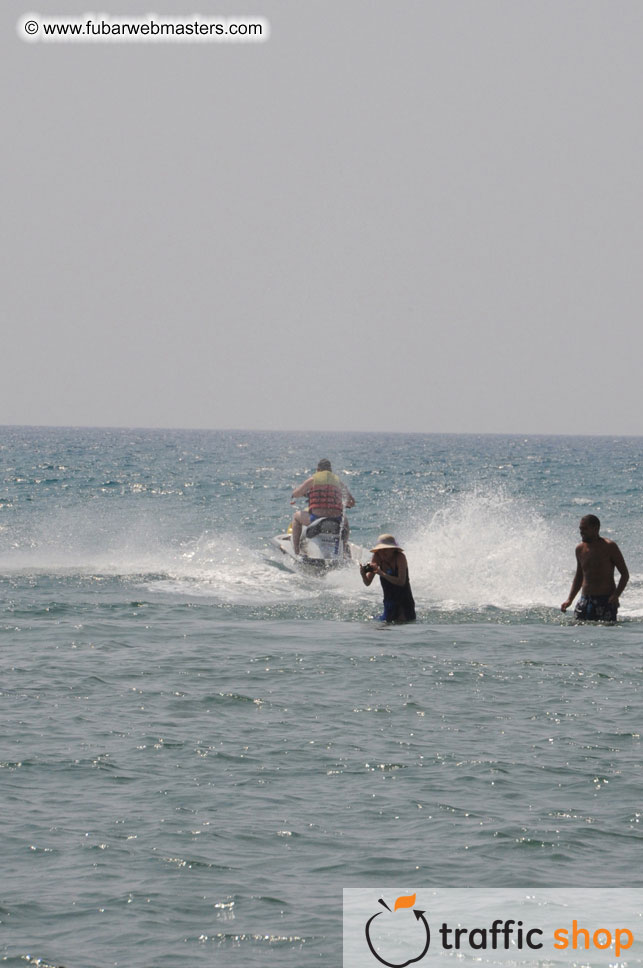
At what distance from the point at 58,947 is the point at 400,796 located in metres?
2.69

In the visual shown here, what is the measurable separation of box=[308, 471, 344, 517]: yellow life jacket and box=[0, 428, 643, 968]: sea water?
1307 mm

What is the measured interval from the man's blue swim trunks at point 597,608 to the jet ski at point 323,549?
596cm

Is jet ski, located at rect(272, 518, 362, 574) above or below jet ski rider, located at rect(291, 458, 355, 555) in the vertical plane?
below

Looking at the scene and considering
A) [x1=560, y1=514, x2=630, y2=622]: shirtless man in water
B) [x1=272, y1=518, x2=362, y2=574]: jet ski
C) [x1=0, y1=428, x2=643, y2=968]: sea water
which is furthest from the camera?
[x1=272, y1=518, x2=362, y2=574]: jet ski

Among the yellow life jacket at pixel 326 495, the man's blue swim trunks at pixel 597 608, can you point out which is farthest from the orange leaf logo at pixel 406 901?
the yellow life jacket at pixel 326 495

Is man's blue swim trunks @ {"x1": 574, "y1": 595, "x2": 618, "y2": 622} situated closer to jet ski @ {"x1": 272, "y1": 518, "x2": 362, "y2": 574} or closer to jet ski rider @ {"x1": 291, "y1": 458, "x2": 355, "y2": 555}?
jet ski @ {"x1": 272, "y1": 518, "x2": 362, "y2": 574}

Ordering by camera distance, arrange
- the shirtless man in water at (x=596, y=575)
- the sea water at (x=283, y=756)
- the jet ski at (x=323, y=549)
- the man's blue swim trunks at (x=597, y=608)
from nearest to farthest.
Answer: the sea water at (x=283, y=756) < the shirtless man in water at (x=596, y=575) < the man's blue swim trunks at (x=597, y=608) < the jet ski at (x=323, y=549)

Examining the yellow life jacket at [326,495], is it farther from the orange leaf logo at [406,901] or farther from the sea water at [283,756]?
the orange leaf logo at [406,901]

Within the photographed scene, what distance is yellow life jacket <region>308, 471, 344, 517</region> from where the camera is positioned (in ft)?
65.9

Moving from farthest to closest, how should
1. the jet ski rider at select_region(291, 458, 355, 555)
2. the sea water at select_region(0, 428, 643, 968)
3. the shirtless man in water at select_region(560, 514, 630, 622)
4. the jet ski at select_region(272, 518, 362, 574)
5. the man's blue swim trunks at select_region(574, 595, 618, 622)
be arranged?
the jet ski rider at select_region(291, 458, 355, 555) → the jet ski at select_region(272, 518, 362, 574) → the man's blue swim trunks at select_region(574, 595, 618, 622) → the shirtless man in water at select_region(560, 514, 630, 622) → the sea water at select_region(0, 428, 643, 968)

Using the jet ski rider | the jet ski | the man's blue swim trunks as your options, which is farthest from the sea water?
the jet ski rider

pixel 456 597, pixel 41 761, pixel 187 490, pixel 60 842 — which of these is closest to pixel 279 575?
pixel 456 597

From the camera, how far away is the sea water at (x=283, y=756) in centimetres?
602

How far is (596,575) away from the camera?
1410 cm
